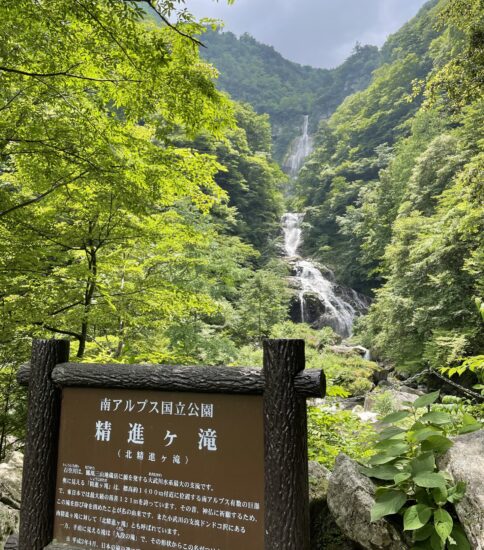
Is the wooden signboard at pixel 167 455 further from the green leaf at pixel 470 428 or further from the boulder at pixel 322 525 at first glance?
the green leaf at pixel 470 428

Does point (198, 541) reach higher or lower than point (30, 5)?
lower

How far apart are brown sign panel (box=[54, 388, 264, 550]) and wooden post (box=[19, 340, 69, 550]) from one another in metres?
0.05

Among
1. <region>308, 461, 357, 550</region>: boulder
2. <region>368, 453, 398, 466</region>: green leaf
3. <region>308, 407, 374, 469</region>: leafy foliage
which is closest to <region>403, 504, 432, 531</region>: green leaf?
<region>368, 453, 398, 466</region>: green leaf

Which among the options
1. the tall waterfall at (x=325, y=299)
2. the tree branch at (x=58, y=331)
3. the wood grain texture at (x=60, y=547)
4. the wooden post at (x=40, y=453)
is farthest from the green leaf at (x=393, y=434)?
the tall waterfall at (x=325, y=299)

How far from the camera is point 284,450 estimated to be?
174cm

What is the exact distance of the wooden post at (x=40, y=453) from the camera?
208cm

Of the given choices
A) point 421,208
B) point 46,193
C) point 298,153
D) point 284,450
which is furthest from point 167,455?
point 298,153

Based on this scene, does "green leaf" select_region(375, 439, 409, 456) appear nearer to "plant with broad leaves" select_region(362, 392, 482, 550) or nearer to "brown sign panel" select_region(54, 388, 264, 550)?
"plant with broad leaves" select_region(362, 392, 482, 550)

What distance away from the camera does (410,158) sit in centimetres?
2147

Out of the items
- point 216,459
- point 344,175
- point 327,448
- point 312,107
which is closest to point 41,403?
point 216,459

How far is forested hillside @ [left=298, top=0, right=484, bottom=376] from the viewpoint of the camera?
22.0 ft

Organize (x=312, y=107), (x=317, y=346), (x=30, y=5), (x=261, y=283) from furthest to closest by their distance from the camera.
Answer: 1. (x=312, y=107)
2. (x=317, y=346)
3. (x=261, y=283)
4. (x=30, y=5)

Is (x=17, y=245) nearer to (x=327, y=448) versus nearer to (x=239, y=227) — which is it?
(x=327, y=448)

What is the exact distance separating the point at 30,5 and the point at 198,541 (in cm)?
358
